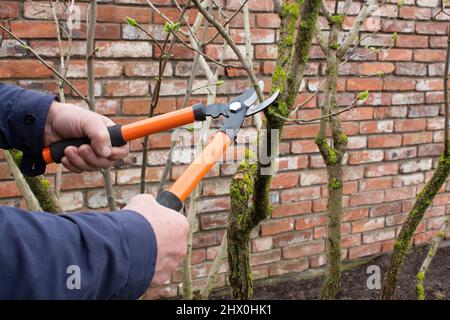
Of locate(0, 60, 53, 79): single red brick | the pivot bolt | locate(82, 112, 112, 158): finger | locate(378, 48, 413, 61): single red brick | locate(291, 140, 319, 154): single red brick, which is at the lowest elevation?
locate(291, 140, 319, 154): single red brick

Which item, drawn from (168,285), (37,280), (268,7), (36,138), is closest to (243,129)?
(268,7)

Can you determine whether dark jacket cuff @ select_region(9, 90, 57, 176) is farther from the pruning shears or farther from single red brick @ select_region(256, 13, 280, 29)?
single red brick @ select_region(256, 13, 280, 29)

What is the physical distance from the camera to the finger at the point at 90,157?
1201mm

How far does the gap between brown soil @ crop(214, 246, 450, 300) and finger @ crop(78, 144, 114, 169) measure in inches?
60.9

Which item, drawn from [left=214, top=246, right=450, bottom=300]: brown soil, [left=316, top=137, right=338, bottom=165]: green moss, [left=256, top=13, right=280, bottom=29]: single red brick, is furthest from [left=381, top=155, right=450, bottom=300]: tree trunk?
[left=256, top=13, right=280, bottom=29]: single red brick

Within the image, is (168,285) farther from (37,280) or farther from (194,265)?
(37,280)

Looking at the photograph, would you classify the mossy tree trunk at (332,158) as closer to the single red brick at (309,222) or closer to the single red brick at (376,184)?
the single red brick at (309,222)

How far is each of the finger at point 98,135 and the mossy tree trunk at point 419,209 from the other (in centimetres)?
118

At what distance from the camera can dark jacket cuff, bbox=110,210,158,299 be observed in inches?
34.3

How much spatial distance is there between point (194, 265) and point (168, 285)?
0.16 m

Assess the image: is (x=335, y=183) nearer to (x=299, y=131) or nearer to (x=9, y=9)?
(x=299, y=131)

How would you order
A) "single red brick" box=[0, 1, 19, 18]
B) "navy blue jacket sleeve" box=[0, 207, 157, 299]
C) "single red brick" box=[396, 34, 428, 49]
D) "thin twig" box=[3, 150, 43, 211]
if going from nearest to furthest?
"navy blue jacket sleeve" box=[0, 207, 157, 299]
"thin twig" box=[3, 150, 43, 211]
"single red brick" box=[0, 1, 19, 18]
"single red brick" box=[396, 34, 428, 49]

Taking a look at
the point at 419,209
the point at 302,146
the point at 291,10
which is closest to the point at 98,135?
the point at 291,10

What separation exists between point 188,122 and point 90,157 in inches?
9.8
